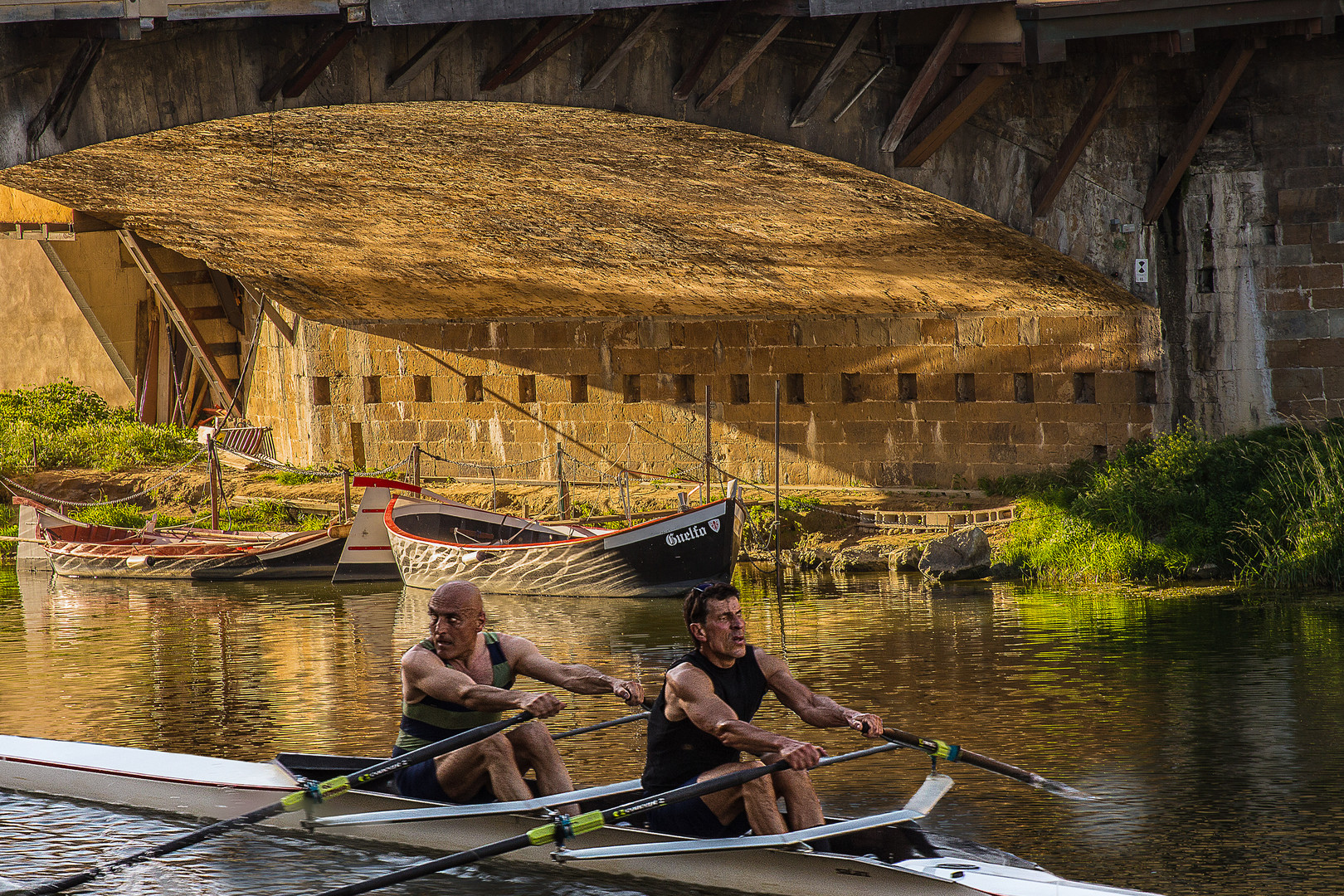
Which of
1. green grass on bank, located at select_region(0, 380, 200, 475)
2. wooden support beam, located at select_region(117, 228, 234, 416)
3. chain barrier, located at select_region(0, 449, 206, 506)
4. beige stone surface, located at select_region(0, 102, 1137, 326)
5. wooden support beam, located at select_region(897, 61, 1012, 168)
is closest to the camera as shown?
wooden support beam, located at select_region(897, 61, 1012, 168)

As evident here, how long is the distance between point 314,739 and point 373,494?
7.48 meters

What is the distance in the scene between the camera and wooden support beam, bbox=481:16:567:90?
1212 centimetres

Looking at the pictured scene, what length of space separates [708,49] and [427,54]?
207 centimetres

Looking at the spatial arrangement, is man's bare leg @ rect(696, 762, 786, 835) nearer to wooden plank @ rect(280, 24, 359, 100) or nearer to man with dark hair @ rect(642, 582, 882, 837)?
man with dark hair @ rect(642, 582, 882, 837)

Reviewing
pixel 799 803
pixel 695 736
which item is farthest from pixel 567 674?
pixel 799 803

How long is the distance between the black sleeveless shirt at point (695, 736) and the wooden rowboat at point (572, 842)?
0.25 meters

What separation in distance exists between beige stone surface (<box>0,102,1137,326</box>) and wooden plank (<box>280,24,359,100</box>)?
0.35 metres

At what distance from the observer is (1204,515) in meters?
14.7

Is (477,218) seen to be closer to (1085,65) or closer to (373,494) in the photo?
(373,494)

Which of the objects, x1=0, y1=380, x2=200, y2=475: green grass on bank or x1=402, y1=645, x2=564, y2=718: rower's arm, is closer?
x1=402, y1=645, x2=564, y2=718: rower's arm

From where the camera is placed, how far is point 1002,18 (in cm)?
1273

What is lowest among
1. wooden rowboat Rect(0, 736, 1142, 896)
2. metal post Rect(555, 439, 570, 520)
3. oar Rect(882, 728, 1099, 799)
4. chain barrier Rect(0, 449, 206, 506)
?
wooden rowboat Rect(0, 736, 1142, 896)

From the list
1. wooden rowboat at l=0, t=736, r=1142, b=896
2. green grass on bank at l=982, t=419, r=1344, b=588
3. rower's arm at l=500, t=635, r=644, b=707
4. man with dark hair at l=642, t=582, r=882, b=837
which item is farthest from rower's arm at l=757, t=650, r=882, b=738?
green grass on bank at l=982, t=419, r=1344, b=588

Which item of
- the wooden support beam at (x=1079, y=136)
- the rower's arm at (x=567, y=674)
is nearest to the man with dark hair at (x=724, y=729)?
the rower's arm at (x=567, y=674)
